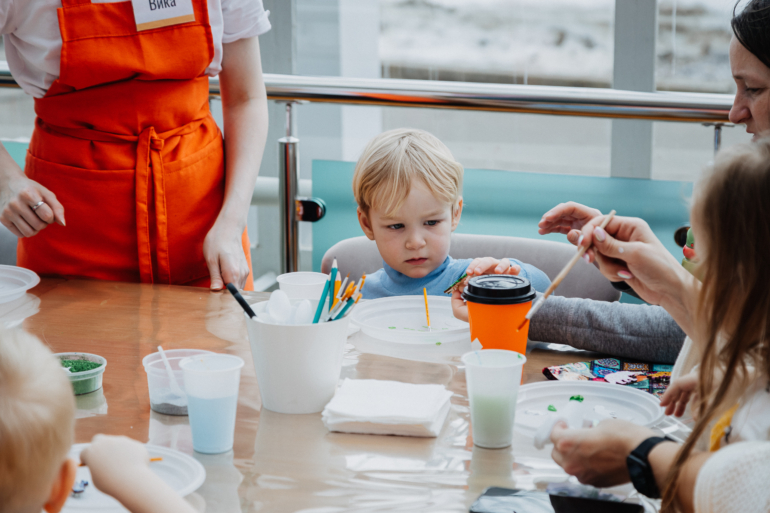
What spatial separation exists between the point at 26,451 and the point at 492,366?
538 millimetres

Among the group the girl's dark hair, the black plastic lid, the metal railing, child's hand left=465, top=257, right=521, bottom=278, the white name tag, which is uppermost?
the white name tag

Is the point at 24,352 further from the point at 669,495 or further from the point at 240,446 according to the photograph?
the point at 669,495

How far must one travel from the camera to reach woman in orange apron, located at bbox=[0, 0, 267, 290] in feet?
5.35

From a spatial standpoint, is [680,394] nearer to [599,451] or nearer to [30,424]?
[599,451]

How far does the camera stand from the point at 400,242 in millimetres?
1885

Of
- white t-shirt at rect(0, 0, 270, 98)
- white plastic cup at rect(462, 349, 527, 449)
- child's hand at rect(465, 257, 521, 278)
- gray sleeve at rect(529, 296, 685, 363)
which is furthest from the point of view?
white t-shirt at rect(0, 0, 270, 98)

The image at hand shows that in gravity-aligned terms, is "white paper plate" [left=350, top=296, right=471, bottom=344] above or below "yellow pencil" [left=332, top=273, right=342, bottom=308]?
below

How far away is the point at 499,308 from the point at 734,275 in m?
0.40

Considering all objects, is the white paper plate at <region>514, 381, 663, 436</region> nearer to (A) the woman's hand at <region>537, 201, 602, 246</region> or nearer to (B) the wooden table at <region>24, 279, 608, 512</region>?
(B) the wooden table at <region>24, 279, 608, 512</region>

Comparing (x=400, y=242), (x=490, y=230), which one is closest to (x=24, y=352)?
(x=400, y=242)

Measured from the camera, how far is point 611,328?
4.22 feet

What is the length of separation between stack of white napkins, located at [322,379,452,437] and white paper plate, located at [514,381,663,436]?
114 millimetres

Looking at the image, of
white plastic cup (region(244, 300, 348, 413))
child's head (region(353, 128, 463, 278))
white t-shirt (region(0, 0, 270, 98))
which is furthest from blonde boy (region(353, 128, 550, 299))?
white plastic cup (region(244, 300, 348, 413))

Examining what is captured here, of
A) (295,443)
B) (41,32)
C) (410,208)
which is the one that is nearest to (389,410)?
(295,443)
